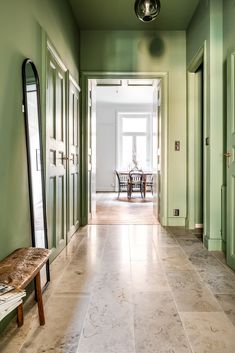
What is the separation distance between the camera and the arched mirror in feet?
6.02

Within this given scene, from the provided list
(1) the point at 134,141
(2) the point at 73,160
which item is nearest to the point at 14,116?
(2) the point at 73,160

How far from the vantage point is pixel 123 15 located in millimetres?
3623

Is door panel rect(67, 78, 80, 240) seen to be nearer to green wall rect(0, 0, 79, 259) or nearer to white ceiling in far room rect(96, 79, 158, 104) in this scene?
green wall rect(0, 0, 79, 259)

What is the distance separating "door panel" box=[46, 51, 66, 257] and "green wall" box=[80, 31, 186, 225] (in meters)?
1.34

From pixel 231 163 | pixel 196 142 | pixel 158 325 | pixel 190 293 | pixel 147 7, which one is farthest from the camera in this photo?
pixel 196 142

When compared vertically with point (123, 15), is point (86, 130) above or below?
below

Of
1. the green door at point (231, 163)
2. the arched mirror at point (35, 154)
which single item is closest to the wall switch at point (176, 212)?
the green door at point (231, 163)

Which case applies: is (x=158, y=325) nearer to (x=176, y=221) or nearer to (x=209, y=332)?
(x=209, y=332)

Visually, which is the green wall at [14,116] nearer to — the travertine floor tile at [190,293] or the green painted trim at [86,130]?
the travertine floor tile at [190,293]

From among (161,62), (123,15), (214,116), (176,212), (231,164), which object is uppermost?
(123,15)

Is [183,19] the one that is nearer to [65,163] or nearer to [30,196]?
[65,163]

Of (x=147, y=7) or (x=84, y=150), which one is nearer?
(x=147, y=7)

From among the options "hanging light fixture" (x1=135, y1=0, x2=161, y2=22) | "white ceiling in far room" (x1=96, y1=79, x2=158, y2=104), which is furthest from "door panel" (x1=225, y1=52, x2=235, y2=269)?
"white ceiling in far room" (x1=96, y1=79, x2=158, y2=104)

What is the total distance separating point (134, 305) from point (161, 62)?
137 inches
